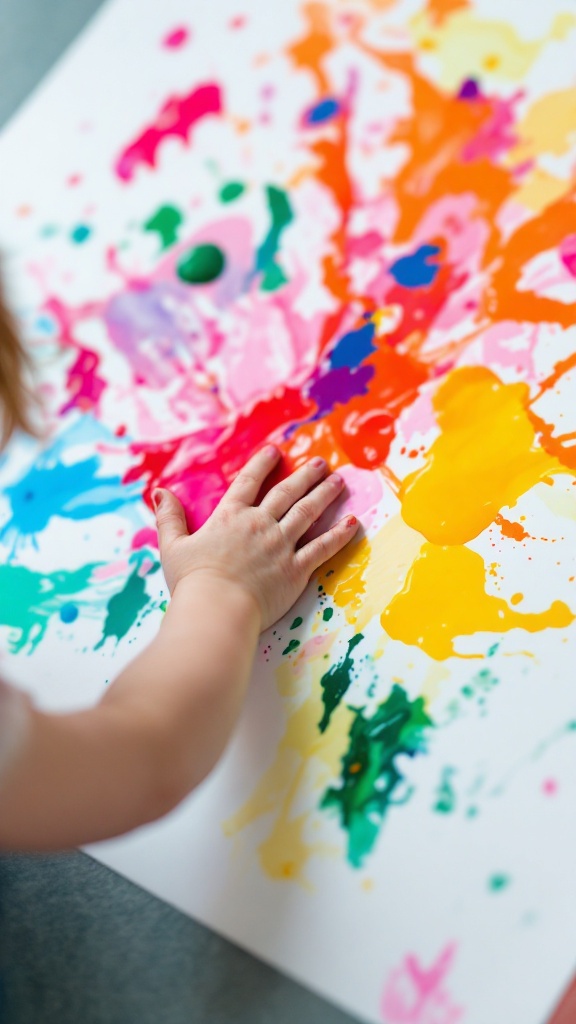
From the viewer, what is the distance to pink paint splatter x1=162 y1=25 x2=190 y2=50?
3.48ft

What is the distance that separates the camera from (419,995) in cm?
49

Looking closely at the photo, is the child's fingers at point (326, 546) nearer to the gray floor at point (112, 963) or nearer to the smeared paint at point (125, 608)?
the smeared paint at point (125, 608)

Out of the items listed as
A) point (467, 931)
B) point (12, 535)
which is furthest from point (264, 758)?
point (12, 535)

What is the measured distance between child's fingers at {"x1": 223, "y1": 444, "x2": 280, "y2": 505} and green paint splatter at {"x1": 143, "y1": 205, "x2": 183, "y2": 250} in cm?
30

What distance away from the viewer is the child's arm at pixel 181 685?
51 cm

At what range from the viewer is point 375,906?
53 centimetres

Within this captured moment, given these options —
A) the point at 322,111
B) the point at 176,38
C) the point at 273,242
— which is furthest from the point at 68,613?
the point at 176,38

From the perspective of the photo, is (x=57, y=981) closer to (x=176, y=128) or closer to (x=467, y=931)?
(x=467, y=931)

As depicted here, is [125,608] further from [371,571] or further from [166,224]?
[166,224]

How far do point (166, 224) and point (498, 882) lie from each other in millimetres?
688

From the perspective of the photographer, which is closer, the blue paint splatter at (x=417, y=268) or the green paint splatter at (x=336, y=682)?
the green paint splatter at (x=336, y=682)

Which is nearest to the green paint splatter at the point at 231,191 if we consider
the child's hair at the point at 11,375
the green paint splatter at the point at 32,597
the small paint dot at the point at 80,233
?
the small paint dot at the point at 80,233

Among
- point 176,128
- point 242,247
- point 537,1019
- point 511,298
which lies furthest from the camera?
point 176,128

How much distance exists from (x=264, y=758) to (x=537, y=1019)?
0.70 feet
